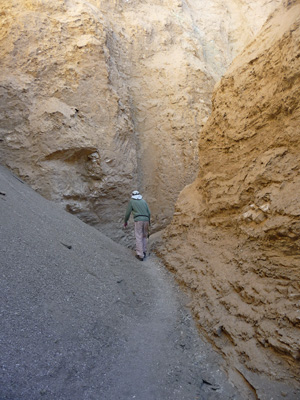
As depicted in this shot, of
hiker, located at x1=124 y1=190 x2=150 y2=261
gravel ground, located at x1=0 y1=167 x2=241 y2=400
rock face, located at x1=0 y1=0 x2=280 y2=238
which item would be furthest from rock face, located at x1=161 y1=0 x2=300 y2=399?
rock face, located at x1=0 y1=0 x2=280 y2=238

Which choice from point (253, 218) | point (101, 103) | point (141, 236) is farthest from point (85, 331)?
point (101, 103)

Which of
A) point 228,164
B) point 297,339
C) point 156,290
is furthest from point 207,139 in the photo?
point 297,339

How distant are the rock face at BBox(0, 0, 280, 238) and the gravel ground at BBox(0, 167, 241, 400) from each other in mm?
3124

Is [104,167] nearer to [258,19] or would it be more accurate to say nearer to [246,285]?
[246,285]

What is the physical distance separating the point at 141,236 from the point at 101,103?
4.07 m

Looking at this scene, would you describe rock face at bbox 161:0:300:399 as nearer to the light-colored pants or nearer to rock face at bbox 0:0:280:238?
the light-colored pants

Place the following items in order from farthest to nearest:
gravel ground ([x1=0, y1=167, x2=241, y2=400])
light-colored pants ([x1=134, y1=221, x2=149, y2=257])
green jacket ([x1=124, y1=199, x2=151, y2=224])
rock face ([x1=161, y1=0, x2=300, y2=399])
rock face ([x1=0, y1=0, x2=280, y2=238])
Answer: rock face ([x1=0, y1=0, x2=280, y2=238]) → green jacket ([x1=124, y1=199, x2=151, y2=224]) → light-colored pants ([x1=134, y1=221, x2=149, y2=257]) → rock face ([x1=161, y1=0, x2=300, y2=399]) → gravel ground ([x1=0, y1=167, x2=241, y2=400])

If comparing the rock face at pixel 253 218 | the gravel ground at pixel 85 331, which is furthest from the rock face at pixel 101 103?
the gravel ground at pixel 85 331

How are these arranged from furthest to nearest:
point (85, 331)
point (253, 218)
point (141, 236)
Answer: point (141, 236)
point (253, 218)
point (85, 331)

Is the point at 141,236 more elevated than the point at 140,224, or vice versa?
the point at 140,224

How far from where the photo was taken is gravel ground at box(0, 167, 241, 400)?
2.15 meters

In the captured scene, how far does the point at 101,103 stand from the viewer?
26.1 ft

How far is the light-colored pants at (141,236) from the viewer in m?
5.87

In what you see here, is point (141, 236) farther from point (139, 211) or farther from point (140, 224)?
point (139, 211)
